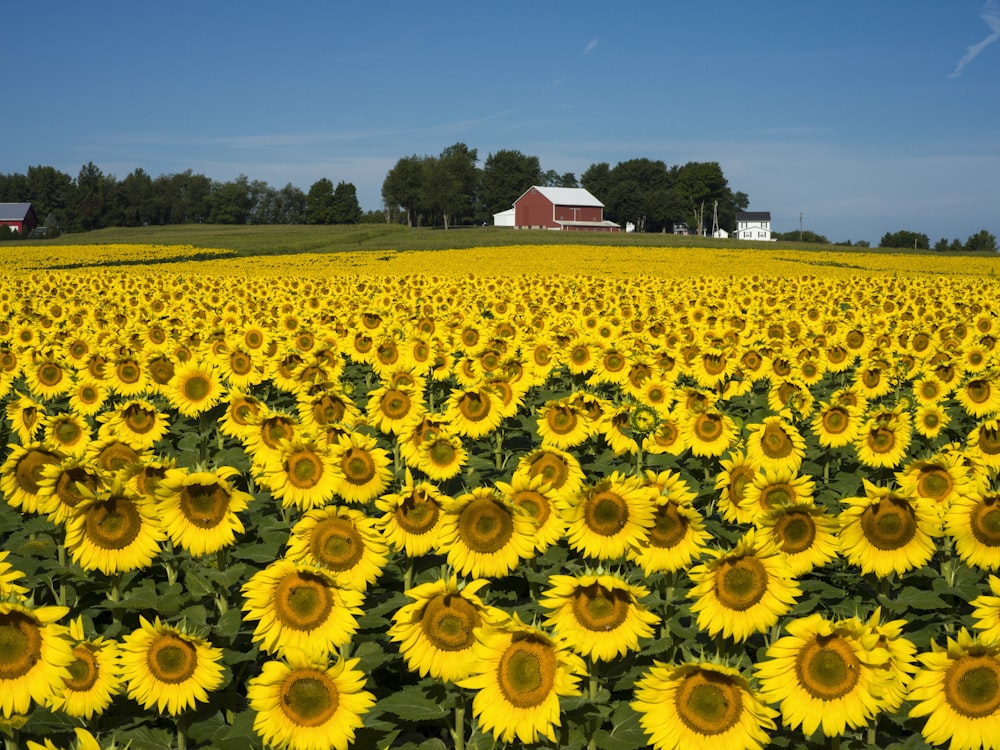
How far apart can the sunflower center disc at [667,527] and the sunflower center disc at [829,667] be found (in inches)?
49.4

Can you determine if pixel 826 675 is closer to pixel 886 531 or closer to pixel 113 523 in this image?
pixel 886 531

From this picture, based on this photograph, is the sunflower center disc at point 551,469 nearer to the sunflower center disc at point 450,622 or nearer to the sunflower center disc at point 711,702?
the sunflower center disc at point 450,622

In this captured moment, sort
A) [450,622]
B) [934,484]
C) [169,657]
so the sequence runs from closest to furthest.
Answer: [450,622] → [169,657] → [934,484]

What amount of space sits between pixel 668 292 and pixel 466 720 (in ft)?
61.4

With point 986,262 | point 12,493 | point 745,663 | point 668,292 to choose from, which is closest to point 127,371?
point 12,493

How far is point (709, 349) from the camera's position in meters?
11.3

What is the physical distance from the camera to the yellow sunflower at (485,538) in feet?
14.5

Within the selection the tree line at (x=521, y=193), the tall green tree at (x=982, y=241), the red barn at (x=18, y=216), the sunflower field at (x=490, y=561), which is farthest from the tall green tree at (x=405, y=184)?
the sunflower field at (x=490, y=561)

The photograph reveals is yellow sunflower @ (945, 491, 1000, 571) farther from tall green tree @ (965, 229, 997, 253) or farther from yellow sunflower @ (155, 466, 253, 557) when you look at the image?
tall green tree @ (965, 229, 997, 253)

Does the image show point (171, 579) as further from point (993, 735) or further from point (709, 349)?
point (709, 349)

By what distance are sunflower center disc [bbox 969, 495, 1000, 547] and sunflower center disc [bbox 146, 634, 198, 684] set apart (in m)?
4.56

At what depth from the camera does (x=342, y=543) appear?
4.53 metres

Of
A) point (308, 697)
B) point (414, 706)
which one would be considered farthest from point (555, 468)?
point (308, 697)

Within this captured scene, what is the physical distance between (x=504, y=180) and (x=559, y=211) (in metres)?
31.1
